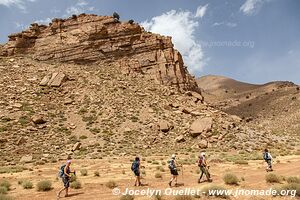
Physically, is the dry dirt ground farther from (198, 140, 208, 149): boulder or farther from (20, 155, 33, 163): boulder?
(198, 140, 208, 149): boulder

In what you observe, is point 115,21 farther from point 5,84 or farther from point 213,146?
point 213,146

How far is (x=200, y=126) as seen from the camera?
135 ft

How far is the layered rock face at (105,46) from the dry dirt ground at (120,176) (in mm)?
23578

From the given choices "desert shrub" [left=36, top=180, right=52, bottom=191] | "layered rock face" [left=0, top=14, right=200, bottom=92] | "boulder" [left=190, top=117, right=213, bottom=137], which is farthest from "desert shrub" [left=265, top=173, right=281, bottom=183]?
"layered rock face" [left=0, top=14, right=200, bottom=92]

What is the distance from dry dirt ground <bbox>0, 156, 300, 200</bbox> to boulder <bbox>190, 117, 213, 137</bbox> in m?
9.11

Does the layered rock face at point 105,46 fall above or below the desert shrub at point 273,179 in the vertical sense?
above

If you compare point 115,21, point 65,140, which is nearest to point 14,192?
point 65,140

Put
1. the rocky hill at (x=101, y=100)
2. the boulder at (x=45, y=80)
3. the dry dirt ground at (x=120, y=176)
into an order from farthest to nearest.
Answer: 1. the boulder at (x=45, y=80)
2. the rocky hill at (x=101, y=100)
3. the dry dirt ground at (x=120, y=176)

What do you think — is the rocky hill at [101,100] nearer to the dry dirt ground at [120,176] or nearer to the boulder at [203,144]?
the boulder at [203,144]

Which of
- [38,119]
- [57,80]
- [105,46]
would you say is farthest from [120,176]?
[105,46]

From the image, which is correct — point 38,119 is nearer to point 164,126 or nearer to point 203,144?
point 164,126

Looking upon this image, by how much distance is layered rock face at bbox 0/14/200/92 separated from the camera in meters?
53.5

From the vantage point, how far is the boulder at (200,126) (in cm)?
4059

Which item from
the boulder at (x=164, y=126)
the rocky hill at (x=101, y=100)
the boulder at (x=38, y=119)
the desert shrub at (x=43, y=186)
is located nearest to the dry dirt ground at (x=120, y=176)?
the desert shrub at (x=43, y=186)
